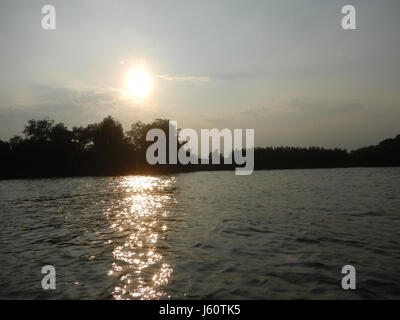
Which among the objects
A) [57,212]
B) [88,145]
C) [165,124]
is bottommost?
[57,212]

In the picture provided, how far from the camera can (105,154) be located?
431 feet

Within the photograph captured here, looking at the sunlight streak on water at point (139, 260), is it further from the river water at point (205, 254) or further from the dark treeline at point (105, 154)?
the dark treeline at point (105, 154)

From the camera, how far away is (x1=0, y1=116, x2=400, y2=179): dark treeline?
122 m

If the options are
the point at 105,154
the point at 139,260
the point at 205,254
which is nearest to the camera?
the point at 139,260

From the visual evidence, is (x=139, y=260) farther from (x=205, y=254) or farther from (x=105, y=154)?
(x=105, y=154)

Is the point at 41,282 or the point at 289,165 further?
the point at 289,165

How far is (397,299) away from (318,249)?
5383 millimetres

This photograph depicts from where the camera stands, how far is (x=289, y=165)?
160m

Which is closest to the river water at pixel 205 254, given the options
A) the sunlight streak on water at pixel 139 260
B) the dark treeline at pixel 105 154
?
the sunlight streak on water at pixel 139 260

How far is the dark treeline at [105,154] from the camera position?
400ft

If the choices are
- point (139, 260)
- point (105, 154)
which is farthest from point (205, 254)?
point (105, 154)

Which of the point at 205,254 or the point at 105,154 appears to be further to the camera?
the point at 105,154
